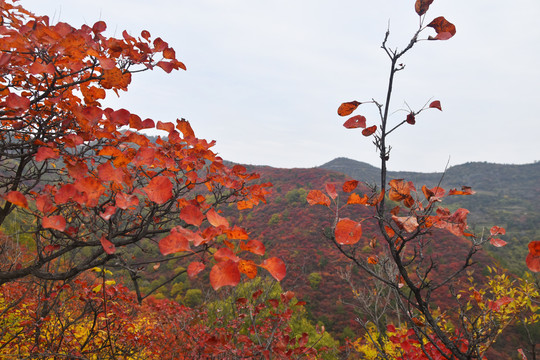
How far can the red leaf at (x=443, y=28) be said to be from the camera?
1.01 meters

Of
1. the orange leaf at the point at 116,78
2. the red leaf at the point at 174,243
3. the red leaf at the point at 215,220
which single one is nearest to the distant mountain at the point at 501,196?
the orange leaf at the point at 116,78

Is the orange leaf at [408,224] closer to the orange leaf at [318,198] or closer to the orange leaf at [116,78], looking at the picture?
the orange leaf at [318,198]

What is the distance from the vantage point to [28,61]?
1519mm

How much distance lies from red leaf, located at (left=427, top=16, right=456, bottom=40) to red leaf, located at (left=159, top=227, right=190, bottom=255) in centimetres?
126

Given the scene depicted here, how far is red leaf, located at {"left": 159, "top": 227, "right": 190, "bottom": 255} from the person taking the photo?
78cm

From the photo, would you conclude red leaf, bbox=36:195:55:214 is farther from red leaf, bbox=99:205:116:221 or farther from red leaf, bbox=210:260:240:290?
red leaf, bbox=210:260:240:290

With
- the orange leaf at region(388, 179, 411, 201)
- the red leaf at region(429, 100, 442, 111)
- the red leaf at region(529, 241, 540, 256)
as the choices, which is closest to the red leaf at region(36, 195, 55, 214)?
the orange leaf at region(388, 179, 411, 201)

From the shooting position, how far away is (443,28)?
103cm

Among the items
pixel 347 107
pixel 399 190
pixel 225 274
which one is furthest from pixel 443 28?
pixel 225 274

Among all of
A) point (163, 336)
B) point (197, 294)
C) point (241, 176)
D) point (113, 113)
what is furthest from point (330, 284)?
point (113, 113)

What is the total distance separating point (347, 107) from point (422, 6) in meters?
0.48

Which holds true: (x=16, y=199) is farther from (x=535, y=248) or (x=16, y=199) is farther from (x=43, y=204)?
(x=535, y=248)

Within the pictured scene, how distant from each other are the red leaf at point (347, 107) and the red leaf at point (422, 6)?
0.43 metres

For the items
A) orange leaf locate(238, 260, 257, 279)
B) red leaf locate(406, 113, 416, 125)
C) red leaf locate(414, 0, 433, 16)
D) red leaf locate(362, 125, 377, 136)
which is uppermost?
red leaf locate(414, 0, 433, 16)
